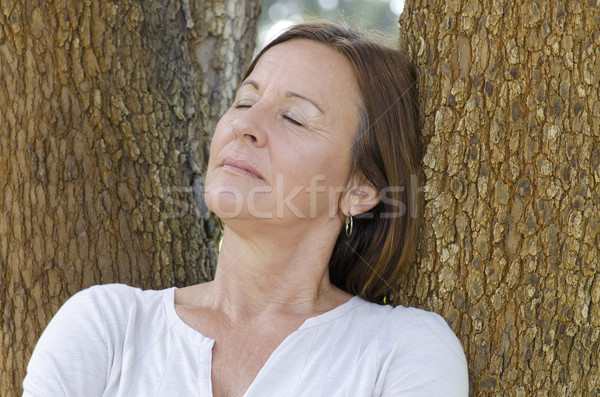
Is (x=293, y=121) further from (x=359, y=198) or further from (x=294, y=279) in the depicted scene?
(x=294, y=279)

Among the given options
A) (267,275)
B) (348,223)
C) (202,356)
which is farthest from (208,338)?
(348,223)

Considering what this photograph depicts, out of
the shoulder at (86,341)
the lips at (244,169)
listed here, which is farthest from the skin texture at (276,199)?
the shoulder at (86,341)

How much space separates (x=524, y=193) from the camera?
6.38ft

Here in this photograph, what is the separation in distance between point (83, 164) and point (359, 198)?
1006mm

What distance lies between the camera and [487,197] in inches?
78.7

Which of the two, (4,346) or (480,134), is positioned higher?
(480,134)

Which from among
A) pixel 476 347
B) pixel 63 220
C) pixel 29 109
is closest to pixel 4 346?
pixel 63 220

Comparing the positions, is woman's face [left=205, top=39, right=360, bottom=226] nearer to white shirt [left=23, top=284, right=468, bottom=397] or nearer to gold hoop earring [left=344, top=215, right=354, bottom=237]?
gold hoop earring [left=344, top=215, right=354, bottom=237]

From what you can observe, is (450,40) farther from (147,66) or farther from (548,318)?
(147,66)

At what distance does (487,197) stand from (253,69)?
0.97 m

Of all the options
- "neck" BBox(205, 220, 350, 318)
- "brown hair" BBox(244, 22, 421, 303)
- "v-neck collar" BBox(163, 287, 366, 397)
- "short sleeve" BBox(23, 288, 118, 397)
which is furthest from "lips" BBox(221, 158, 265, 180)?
"short sleeve" BBox(23, 288, 118, 397)

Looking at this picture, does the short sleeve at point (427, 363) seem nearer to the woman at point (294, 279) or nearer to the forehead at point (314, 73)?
the woman at point (294, 279)

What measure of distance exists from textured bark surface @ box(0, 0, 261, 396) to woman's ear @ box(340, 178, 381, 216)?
0.75 metres

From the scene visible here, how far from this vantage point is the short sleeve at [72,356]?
190cm
